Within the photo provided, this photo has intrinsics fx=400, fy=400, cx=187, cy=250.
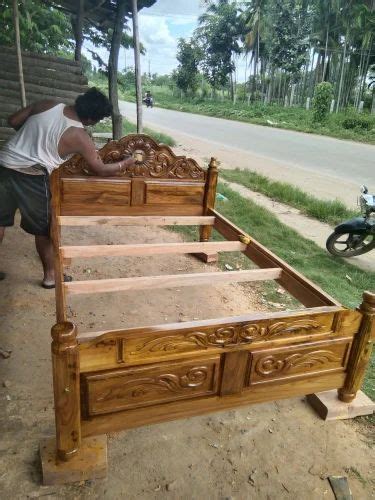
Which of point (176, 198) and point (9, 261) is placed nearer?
point (9, 261)

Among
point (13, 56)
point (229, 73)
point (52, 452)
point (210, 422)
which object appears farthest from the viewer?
point (229, 73)

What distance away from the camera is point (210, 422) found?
2115 millimetres

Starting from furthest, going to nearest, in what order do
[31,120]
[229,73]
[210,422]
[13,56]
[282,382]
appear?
1. [229,73]
2. [13,56]
3. [31,120]
4. [210,422]
5. [282,382]

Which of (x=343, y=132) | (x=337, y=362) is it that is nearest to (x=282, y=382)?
(x=337, y=362)

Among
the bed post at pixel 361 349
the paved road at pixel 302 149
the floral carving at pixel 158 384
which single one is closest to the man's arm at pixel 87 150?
the floral carving at pixel 158 384

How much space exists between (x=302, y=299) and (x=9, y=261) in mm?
2643

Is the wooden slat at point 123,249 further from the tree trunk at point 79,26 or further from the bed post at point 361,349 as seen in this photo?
the tree trunk at point 79,26

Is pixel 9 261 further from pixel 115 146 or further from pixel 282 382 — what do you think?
pixel 282 382

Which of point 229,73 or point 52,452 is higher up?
point 229,73

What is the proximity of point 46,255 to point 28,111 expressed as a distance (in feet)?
3.72

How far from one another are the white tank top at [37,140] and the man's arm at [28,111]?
51 millimetres

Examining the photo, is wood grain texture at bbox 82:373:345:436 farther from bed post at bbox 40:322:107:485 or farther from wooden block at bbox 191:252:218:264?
wooden block at bbox 191:252:218:264

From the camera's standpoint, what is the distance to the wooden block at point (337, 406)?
2174 mm

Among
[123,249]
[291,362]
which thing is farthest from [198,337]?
[123,249]
